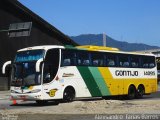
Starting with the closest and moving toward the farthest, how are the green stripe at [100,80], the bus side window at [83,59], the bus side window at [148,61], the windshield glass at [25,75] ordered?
the windshield glass at [25,75] < the bus side window at [83,59] < the green stripe at [100,80] < the bus side window at [148,61]

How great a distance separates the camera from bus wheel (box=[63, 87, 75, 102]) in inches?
1014

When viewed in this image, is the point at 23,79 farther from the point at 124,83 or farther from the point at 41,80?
the point at 124,83

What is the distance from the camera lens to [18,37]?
2062 inches

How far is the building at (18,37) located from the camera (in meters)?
50.6

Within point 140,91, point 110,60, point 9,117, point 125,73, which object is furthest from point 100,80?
point 9,117

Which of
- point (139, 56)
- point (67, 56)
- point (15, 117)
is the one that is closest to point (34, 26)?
point (139, 56)

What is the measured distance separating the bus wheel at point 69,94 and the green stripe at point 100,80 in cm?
208

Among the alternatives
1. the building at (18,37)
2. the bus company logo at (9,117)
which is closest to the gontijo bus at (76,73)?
the bus company logo at (9,117)

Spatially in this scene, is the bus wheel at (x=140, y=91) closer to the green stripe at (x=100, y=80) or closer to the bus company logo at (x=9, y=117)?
the green stripe at (x=100, y=80)

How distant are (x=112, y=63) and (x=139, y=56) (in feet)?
10.3

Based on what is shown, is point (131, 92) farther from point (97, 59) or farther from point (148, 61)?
point (97, 59)

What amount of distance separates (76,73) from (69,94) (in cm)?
132

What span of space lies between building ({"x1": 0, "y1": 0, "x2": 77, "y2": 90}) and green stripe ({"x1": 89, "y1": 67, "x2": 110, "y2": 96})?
20897 mm

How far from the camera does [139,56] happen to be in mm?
32000
